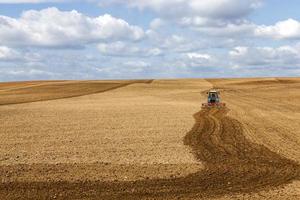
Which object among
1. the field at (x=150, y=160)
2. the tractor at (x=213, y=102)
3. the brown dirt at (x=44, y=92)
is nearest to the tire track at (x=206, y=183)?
the field at (x=150, y=160)

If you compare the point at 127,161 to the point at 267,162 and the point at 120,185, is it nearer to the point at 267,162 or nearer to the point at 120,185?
the point at 120,185

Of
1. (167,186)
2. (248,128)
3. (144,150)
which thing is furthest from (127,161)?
(248,128)

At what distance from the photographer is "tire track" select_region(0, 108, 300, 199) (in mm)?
15461

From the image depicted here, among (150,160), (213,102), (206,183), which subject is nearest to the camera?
(206,183)

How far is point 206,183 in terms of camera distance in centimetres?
1675

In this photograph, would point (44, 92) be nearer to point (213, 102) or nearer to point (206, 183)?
point (213, 102)

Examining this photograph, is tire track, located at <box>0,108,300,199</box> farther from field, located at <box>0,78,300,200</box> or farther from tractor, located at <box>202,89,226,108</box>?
tractor, located at <box>202,89,226,108</box>

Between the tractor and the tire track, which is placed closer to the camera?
the tire track

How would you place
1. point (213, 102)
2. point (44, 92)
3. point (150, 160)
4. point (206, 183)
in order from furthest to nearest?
1. point (44, 92)
2. point (213, 102)
3. point (150, 160)
4. point (206, 183)

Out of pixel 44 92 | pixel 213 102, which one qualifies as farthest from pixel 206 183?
pixel 44 92

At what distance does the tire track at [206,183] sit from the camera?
15.5 metres

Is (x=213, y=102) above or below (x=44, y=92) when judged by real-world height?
above

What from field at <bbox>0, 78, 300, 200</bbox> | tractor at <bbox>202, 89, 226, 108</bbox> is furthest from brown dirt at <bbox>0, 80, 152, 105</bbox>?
field at <bbox>0, 78, 300, 200</bbox>

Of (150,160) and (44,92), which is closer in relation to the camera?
(150,160)
